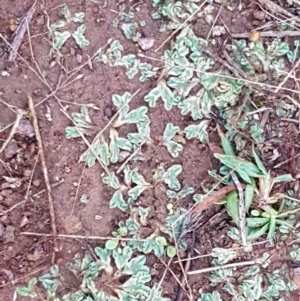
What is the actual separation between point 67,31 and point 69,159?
0.49 meters

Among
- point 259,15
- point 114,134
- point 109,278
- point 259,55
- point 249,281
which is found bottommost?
point 249,281

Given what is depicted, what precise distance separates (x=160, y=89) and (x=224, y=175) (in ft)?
1.36

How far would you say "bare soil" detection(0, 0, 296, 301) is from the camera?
229 cm

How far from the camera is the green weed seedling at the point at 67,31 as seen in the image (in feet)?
7.60

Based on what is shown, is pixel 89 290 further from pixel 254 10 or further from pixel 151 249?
pixel 254 10

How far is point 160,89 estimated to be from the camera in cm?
235

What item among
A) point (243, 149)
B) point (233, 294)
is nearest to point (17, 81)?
point (243, 149)

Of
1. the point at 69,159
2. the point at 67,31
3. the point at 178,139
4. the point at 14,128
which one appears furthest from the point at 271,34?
the point at 14,128

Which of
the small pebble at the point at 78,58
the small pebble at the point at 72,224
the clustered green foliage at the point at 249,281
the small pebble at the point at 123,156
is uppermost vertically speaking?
the small pebble at the point at 78,58

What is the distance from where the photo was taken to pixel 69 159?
232cm

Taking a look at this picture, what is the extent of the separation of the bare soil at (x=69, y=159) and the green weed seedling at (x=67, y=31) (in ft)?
0.09

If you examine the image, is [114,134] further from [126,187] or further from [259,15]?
[259,15]

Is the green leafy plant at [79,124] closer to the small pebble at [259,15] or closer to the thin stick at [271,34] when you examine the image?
the thin stick at [271,34]

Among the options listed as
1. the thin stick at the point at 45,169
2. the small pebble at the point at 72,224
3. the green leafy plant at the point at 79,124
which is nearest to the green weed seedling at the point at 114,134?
the green leafy plant at the point at 79,124
